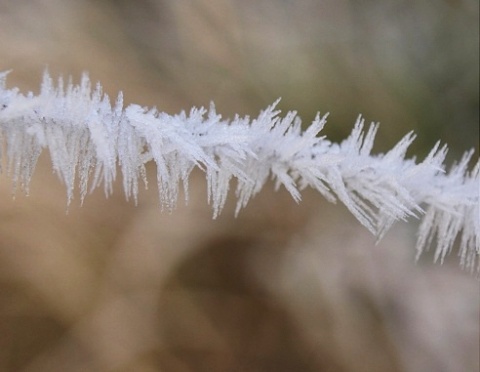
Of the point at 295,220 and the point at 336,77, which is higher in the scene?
the point at 336,77

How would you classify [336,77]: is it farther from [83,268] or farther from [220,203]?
[220,203]

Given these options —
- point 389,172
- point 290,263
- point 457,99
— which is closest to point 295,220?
point 290,263

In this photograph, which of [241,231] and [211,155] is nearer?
[211,155]

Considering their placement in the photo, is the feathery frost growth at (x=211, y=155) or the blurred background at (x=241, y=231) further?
the blurred background at (x=241, y=231)

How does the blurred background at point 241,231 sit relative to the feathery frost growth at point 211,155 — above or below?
above
